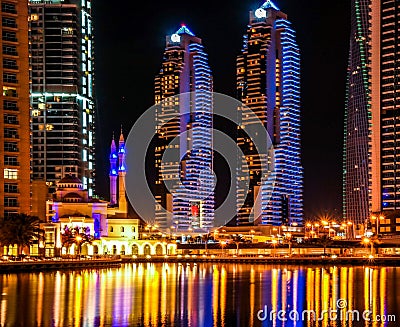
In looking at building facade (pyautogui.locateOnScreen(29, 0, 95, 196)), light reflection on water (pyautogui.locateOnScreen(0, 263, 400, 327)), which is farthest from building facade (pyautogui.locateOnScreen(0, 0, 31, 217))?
building facade (pyautogui.locateOnScreen(29, 0, 95, 196))

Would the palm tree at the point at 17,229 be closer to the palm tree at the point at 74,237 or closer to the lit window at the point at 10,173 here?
the lit window at the point at 10,173

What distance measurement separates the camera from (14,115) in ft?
368

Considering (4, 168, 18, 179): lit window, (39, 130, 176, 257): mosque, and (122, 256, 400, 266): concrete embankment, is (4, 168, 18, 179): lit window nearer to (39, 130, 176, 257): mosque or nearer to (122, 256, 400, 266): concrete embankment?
(39, 130, 176, 257): mosque

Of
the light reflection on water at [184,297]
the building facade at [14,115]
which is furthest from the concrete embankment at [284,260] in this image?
the building facade at [14,115]

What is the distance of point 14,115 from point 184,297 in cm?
4725

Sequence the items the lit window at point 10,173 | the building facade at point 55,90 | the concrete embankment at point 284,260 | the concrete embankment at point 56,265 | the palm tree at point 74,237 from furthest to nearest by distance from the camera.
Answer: the building facade at point 55,90 < the palm tree at point 74,237 < the concrete embankment at point 284,260 < the lit window at point 10,173 < the concrete embankment at point 56,265

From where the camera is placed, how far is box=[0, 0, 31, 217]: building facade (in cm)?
11125

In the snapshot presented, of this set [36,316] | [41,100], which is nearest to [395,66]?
[41,100]

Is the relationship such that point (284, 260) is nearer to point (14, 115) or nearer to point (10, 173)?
point (10, 173)

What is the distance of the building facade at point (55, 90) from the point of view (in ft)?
583

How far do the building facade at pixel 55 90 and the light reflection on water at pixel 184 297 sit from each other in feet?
243

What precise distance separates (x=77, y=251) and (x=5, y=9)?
146ft

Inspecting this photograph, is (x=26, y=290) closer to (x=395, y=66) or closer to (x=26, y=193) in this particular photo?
(x=26, y=193)

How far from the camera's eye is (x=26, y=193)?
11338cm
